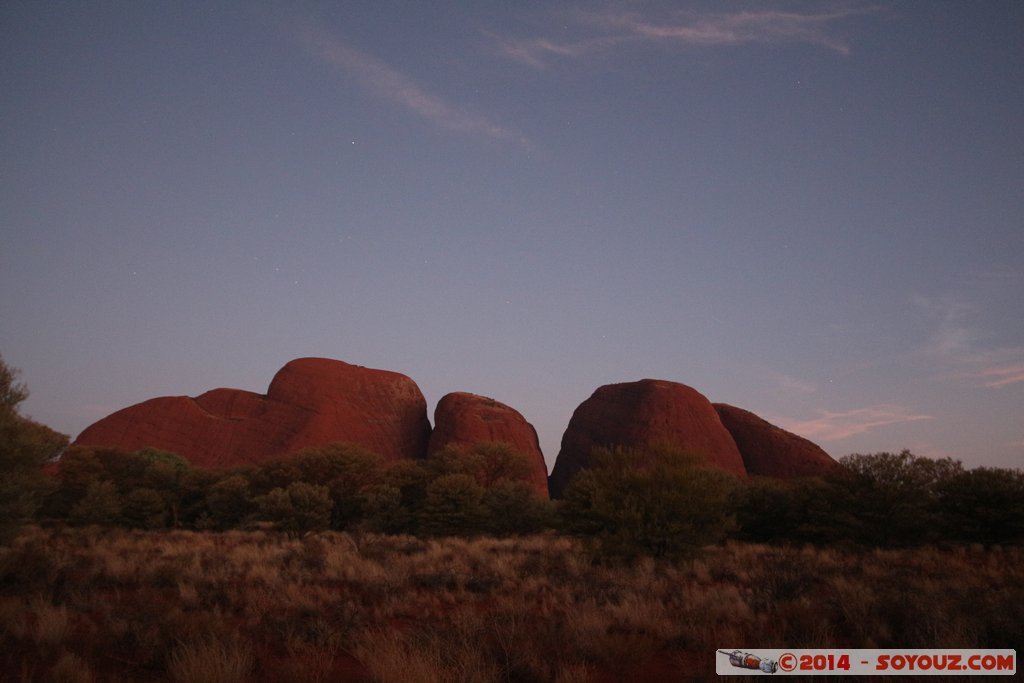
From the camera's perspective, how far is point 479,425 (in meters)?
64.1

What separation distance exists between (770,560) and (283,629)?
14936 millimetres

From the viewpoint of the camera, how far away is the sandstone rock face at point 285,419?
199 feet

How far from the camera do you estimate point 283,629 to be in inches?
315

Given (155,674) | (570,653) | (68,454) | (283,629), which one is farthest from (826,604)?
(68,454)

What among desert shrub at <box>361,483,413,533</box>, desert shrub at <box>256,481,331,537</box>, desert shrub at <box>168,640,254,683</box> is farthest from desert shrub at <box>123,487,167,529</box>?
desert shrub at <box>168,640,254,683</box>

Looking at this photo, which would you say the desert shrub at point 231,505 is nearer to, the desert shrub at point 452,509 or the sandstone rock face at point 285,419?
the desert shrub at point 452,509

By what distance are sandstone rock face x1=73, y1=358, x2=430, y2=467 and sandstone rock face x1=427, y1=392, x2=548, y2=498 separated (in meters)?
5.38

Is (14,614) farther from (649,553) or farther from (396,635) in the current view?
(649,553)

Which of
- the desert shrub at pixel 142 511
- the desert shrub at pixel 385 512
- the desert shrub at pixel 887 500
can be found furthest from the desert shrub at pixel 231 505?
the desert shrub at pixel 887 500

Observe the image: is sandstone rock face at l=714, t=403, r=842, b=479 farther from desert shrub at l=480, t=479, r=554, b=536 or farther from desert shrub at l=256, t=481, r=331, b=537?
desert shrub at l=256, t=481, r=331, b=537

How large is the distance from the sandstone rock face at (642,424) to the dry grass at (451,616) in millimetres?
45379

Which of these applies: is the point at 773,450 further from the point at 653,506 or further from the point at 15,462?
the point at 15,462

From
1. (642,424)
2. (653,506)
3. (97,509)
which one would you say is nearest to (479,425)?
(642,424)

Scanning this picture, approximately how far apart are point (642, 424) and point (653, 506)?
152ft
